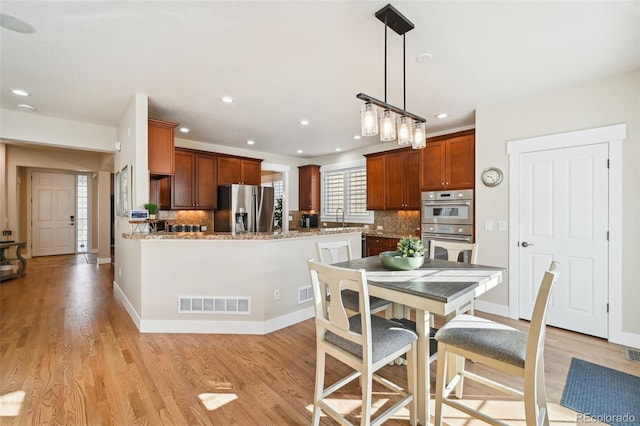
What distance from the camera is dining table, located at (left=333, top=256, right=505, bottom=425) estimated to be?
163 cm

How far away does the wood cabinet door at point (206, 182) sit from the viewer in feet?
17.1

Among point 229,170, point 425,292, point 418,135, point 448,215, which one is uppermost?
point 229,170

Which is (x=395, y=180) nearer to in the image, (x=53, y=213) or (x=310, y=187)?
(x=310, y=187)

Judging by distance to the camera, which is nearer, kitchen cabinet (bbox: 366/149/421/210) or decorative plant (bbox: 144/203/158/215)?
decorative plant (bbox: 144/203/158/215)

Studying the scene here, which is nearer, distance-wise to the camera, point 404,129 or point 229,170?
point 404,129

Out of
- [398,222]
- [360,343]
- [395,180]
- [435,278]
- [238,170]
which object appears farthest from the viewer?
[238,170]

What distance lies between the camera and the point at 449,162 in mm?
4125

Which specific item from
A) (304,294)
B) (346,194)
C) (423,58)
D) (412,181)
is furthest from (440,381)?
(346,194)

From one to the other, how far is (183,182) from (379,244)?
3.50 meters

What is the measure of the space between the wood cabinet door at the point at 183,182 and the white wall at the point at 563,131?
4439 millimetres

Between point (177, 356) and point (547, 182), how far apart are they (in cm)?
410

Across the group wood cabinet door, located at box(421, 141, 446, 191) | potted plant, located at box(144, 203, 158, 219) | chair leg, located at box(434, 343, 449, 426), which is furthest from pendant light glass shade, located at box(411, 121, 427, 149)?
potted plant, located at box(144, 203, 158, 219)

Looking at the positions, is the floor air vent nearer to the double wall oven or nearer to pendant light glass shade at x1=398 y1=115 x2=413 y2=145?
pendant light glass shade at x1=398 y1=115 x2=413 y2=145

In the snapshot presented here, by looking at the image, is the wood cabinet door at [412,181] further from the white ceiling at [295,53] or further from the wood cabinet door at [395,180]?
the white ceiling at [295,53]
